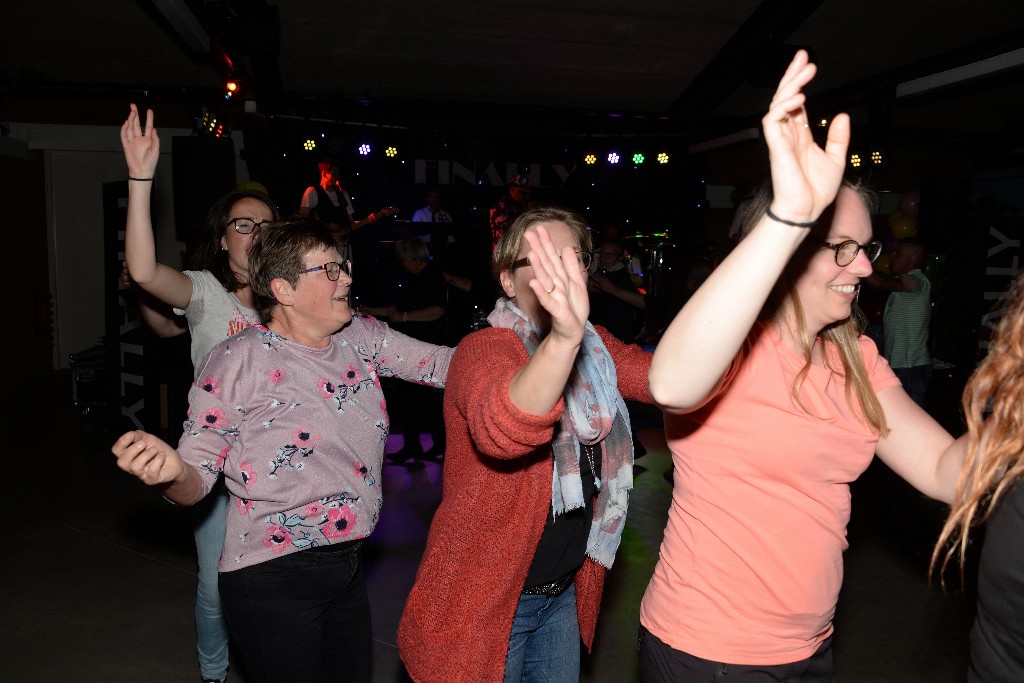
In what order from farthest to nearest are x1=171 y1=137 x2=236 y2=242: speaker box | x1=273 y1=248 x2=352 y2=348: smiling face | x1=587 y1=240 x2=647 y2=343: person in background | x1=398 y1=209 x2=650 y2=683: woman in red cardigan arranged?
x1=587 y1=240 x2=647 y2=343: person in background
x1=171 y1=137 x2=236 y2=242: speaker box
x1=273 y1=248 x2=352 y2=348: smiling face
x1=398 y1=209 x2=650 y2=683: woman in red cardigan

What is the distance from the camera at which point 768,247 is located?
0.95 meters

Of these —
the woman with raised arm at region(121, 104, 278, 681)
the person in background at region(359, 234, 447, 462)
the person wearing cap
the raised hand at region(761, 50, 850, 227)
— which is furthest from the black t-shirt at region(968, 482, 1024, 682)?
the person wearing cap

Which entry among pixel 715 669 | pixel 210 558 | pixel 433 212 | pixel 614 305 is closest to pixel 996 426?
pixel 715 669

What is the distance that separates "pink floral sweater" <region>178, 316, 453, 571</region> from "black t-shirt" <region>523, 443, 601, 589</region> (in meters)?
0.48

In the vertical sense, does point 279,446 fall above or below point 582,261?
below

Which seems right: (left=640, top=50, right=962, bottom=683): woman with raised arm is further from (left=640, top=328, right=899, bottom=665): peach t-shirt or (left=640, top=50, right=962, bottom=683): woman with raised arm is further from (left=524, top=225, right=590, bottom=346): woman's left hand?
(left=524, top=225, right=590, bottom=346): woman's left hand

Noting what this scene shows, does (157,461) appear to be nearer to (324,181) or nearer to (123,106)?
(324,181)

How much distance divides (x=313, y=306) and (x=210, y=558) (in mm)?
1201

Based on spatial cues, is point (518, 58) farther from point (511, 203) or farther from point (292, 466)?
point (292, 466)

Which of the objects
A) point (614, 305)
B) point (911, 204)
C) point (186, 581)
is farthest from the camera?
point (911, 204)

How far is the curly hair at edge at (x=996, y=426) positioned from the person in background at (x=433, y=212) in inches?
354

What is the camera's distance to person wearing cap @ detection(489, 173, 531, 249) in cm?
966

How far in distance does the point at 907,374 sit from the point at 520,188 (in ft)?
18.1

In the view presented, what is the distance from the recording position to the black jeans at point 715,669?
1323 millimetres
